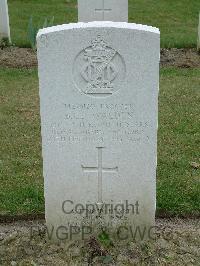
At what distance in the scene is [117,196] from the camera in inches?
153

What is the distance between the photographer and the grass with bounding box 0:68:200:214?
463cm

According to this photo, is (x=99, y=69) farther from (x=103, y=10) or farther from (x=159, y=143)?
(x=103, y=10)

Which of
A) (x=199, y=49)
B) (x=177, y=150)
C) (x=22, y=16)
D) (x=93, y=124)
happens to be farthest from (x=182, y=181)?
(x=22, y=16)

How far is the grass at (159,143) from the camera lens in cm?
463

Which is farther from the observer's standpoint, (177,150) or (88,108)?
(177,150)

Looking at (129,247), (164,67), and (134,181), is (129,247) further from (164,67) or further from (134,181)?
(164,67)

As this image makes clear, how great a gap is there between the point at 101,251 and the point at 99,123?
92 centimetres

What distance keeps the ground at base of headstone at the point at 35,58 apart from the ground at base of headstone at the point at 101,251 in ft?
14.8

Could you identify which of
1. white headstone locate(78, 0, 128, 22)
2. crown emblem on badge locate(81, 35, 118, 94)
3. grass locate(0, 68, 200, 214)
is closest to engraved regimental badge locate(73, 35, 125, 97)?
crown emblem on badge locate(81, 35, 118, 94)

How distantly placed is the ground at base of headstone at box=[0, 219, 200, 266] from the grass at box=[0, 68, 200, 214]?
406 mm

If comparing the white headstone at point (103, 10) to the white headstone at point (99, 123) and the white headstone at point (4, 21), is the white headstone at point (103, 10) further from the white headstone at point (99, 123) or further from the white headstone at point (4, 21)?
the white headstone at point (99, 123)

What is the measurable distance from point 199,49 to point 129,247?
548cm

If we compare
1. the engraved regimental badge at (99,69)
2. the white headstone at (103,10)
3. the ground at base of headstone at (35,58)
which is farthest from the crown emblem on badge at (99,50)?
the white headstone at (103,10)

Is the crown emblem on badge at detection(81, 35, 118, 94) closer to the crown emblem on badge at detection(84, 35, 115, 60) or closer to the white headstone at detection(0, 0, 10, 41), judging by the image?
the crown emblem on badge at detection(84, 35, 115, 60)
